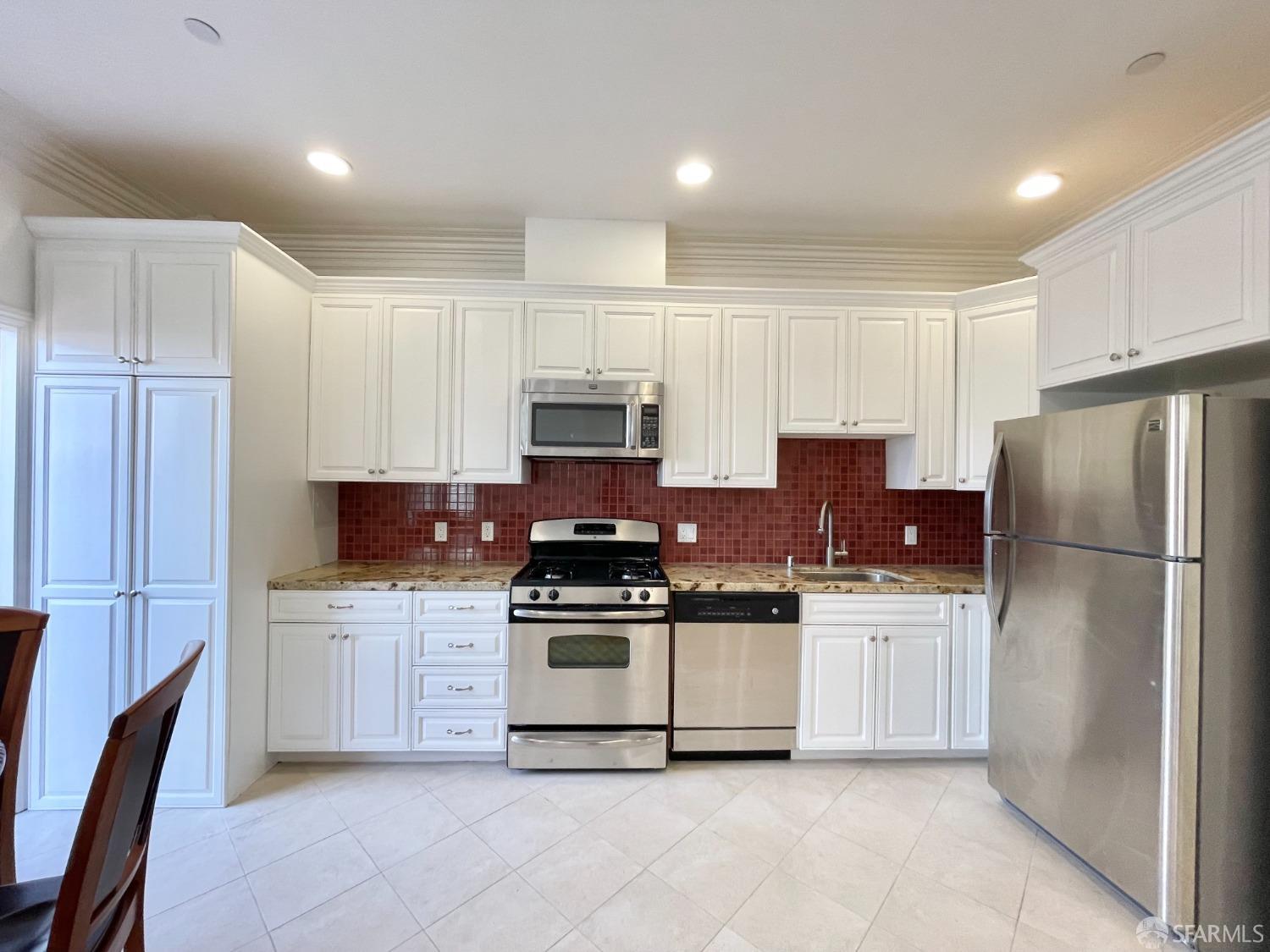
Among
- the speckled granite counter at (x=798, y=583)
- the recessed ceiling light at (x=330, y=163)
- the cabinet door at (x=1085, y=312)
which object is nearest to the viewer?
the cabinet door at (x=1085, y=312)

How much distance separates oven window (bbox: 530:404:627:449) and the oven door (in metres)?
0.90

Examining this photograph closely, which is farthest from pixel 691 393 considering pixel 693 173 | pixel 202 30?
pixel 202 30

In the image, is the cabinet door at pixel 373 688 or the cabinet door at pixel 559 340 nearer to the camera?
the cabinet door at pixel 373 688

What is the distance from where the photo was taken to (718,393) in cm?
276

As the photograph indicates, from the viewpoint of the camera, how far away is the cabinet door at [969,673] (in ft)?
8.21

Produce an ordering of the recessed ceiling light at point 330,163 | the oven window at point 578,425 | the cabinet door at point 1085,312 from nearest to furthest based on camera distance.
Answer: the cabinet door at point 1085,312 → the recessed ceiling light at point 330,163 → the oven window at point 578,425

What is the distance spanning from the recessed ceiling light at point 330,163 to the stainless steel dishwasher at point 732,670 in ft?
8.33

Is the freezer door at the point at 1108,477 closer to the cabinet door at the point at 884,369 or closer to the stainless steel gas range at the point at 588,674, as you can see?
the cabinet door at the point at 884,369

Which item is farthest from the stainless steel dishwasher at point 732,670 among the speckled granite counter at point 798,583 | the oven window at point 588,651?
the oven window at point 588,651

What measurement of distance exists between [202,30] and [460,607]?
89.8 inches

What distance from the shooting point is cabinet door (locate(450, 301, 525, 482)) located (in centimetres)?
270

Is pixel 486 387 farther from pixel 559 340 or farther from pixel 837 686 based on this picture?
pixel 837 686

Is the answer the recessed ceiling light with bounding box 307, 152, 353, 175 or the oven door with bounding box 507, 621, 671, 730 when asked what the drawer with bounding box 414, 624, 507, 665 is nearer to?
the oven door with bounding box 507, 621, 671, 730

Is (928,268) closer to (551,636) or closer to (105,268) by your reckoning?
(551,636)
